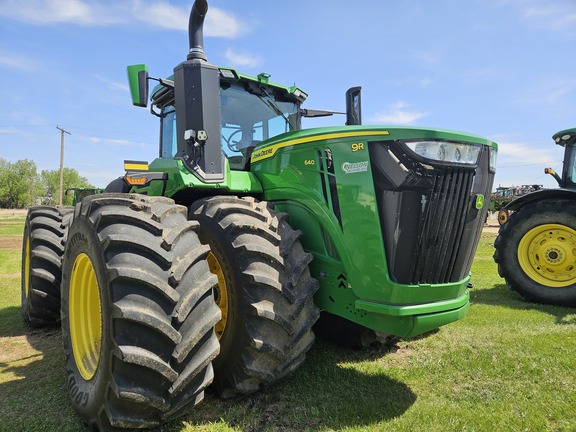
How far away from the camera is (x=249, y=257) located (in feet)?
8.41

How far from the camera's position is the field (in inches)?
96.9

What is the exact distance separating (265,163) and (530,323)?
3.46 m

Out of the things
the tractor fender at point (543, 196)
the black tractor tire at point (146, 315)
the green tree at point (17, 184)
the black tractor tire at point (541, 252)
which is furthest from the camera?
the green tree at point (17, 184)

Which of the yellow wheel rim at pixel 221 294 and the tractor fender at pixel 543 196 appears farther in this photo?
the tractor fender at pixel 543 196

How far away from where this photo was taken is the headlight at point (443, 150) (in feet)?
8.11

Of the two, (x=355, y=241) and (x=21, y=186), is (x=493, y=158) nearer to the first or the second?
(x=355, y=241)

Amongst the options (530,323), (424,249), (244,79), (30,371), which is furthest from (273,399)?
(530,323)

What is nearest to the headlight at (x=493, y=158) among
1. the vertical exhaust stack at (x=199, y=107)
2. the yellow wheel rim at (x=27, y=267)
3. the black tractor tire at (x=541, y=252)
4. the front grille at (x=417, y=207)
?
the front grille at (x=417, y=207)

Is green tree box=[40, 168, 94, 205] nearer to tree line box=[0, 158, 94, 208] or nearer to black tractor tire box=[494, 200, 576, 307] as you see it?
tree line box=[0, 158, 94, 208]

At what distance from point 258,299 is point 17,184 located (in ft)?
281

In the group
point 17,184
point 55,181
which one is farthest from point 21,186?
point 55,181

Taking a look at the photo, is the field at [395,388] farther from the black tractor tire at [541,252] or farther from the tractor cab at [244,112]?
the tractor cab at [244,112]

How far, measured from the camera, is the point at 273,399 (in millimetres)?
2738

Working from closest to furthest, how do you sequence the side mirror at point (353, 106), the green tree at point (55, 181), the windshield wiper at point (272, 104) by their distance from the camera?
the side mirror at point (353, 106) → the windshield wiper at point (272, 104) → the green tree at point (55, 181)
